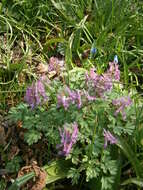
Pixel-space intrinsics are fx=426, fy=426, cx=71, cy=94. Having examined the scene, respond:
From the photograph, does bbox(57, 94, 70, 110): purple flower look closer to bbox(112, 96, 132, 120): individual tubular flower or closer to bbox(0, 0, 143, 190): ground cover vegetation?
bbox(0, 0, 143, 190): ground cover vegetation

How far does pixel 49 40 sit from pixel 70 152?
40.1 inches

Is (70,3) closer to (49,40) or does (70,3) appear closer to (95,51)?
(49,40)

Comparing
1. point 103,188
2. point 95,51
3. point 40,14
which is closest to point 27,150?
point 103,188

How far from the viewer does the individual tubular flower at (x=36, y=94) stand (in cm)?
192

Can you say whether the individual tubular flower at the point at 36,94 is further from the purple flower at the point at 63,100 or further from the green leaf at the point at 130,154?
the green leaf at the point at 130,154

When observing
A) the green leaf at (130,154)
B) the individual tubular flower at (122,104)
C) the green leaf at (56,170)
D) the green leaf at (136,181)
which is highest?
the individual tubular flower at (122,104)

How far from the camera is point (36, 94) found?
1922 mm

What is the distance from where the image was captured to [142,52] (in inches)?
107

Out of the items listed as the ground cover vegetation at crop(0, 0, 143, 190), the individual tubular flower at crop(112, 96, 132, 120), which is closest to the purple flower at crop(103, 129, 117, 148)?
the ground cover vegetation at crop(0, 0, 143, 190)

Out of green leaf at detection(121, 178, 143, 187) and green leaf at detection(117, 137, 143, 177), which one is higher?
green leaf at detection(117, 137, 143, 177)

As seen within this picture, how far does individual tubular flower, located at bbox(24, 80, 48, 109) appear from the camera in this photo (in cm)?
192

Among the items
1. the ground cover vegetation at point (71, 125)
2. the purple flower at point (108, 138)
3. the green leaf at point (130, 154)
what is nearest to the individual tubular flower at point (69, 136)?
the ground cover vegetation at point (71, 125)

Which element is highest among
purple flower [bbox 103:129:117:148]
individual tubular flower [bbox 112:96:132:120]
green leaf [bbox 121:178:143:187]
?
individual tubular flower [bbox 112:96:132:120]

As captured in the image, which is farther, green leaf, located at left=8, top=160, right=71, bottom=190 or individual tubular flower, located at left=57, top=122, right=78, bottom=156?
green leaf, located at left=8, top=160, right=71, bottom=190
